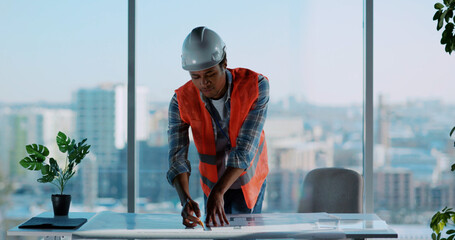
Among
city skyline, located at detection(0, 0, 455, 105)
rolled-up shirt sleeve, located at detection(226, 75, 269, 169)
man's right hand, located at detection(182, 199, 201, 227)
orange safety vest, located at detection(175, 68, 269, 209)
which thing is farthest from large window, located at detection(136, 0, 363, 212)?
man's right hand, located at detection(182, 199, 201, 227)

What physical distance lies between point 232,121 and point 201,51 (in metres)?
0.38

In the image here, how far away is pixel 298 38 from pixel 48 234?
6.57 ft

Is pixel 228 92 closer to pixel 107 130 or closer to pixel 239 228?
pixel 239 228

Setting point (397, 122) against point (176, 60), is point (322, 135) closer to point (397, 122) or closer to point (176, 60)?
point (397, 122)

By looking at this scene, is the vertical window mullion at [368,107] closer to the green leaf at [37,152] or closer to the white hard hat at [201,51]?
the white hard hat at [201,51]

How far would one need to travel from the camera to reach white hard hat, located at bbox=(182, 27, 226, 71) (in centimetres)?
227

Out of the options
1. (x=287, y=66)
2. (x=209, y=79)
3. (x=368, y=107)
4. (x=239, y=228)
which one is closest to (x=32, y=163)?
(x=209, y=79)

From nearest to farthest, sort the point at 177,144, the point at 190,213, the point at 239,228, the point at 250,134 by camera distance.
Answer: the point at 239,228
the point at 190,213
the point at 250,134
the point at 177,144

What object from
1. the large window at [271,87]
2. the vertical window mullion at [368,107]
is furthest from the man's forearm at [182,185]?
the vertical window mullion at [368,107]

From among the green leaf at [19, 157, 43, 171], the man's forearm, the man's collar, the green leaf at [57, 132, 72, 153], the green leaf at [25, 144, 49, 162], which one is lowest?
the man's forearm

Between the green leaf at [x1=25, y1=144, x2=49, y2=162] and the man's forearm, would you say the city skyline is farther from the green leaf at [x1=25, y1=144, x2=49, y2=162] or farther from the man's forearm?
the man's forearm

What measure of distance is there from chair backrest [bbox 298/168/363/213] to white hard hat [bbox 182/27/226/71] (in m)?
1.03

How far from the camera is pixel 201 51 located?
2266 millimetres

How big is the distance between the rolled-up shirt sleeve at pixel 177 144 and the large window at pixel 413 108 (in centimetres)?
150
